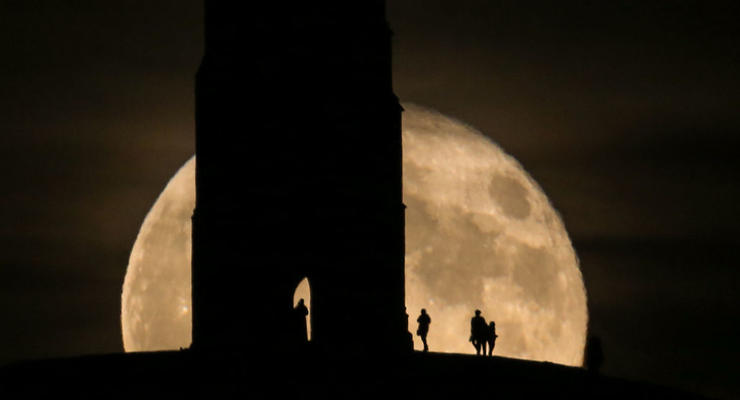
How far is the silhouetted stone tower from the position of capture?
89.3 ft

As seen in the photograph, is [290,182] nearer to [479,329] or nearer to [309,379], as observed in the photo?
[479,329]

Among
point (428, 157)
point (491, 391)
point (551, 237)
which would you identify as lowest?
point (491, 391)

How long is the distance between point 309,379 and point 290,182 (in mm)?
6000

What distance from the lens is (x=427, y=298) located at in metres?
33.9

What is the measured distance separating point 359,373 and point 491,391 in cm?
296

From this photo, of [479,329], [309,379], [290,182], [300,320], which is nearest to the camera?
[309,379]

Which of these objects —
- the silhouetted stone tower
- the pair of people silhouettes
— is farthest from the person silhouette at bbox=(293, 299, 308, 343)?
the pair of people silhouettes

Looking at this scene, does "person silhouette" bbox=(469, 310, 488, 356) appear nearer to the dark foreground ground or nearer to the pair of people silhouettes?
the pair of people silhouettes

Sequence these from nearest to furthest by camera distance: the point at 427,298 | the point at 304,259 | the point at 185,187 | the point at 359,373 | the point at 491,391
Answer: the point at 491,391 < the point at 359,373 < the point at 304,259 < the point at 427,298 < the point at 185,187

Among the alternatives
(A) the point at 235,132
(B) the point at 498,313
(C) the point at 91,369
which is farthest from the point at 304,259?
(B) the point at 498,313

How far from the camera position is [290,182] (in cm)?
2728

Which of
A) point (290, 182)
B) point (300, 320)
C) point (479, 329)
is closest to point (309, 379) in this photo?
point (300, 320)

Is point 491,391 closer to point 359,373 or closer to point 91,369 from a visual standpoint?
point 359,373

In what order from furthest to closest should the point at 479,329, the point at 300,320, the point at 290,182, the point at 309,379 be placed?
the point at 479,329 → the point at 290,182 → the point at 300,320 → the point at 309,379
